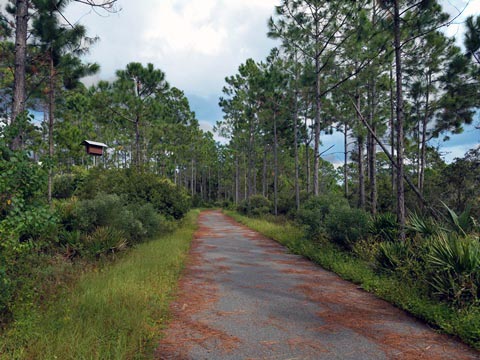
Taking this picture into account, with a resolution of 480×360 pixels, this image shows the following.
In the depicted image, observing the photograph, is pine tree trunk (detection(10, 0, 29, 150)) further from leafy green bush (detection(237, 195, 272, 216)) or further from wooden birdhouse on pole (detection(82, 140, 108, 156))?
leafy green bush (detection(237, 195, 272, 216))

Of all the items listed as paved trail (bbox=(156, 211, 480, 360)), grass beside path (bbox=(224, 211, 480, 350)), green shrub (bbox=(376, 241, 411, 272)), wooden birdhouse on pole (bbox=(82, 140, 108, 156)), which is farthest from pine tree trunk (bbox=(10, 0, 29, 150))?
wooden birdhouse on pole (bbox=(82, 140, 108, 156))

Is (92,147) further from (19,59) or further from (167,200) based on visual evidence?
(19,59)

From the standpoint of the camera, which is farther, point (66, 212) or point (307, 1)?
point (307, 1)

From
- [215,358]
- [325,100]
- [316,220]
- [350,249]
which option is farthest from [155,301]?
[325,100]

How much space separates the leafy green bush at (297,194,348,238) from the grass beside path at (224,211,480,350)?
794 mm

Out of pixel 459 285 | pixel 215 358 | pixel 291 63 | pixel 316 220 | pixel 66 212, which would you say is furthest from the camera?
pixel 291 63

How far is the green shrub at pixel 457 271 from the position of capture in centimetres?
445

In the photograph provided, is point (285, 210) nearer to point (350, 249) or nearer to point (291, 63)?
point (291, 63)

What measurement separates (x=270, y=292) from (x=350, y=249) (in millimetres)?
4287

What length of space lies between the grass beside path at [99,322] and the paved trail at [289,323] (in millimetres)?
326

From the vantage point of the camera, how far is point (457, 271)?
472cm

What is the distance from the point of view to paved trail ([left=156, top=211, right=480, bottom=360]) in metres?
3.41

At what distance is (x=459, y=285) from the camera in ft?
15.0

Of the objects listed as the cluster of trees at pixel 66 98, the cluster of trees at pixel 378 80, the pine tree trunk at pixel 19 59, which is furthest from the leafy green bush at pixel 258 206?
the pine tree trunk at pixel 19 59
